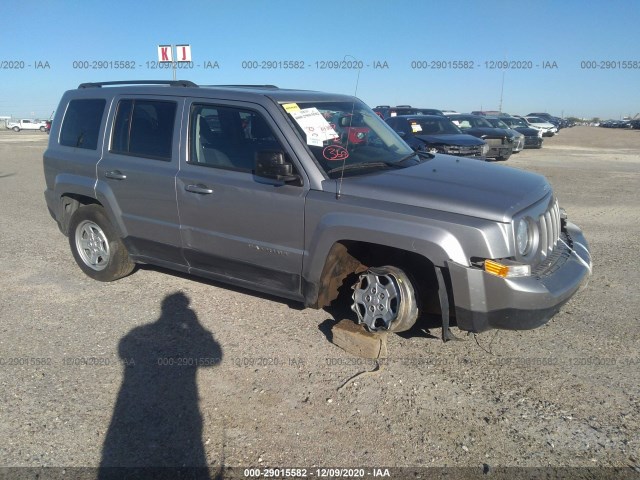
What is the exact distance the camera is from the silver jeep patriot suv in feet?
11.4

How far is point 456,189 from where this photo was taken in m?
3.75

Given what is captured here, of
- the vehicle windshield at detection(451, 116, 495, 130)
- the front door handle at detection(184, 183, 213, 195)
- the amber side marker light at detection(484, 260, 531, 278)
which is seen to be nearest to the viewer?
the amber side marker light at detection(484, 260, 531, 278)

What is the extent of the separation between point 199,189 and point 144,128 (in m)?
1.01

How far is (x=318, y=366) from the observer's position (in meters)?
3.90

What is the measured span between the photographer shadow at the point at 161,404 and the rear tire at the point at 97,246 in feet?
3.32

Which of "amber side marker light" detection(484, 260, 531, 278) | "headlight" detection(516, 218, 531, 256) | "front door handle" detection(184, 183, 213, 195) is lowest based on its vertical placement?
"amber side marker light" detection(484, 260, 531, 278)

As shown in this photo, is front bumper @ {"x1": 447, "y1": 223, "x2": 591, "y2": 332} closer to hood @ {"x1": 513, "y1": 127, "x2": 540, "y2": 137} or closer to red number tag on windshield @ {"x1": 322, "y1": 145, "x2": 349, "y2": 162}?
red number tag on windshield @ {"x1": 322, "y1": 145, "x2": 349, "y2": 162}

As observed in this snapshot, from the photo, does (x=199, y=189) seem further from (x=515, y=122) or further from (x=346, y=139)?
(x=515, y=122)

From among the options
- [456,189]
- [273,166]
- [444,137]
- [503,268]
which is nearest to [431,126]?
[444,137]

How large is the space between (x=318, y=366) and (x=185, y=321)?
1.43 metres

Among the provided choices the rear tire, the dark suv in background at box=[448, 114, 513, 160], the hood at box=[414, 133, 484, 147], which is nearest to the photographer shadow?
the rear tire

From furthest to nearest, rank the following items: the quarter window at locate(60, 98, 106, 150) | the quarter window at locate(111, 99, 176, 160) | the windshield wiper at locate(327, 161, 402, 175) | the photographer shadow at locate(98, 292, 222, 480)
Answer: the quarter window at locate(60, 98, 106, 150) → the quarter window at locate(111, 99, 176, 160) → the windshield wiper at locate(327, 161, 402, 175) → the photographer shadow at locate(98, 292, 222, 480)

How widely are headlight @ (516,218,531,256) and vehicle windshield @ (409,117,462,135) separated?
963 centimetres

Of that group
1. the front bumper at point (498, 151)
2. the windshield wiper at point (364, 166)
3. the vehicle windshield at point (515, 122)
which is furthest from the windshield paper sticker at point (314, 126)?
the vehicle windshield at point (515, 122)
